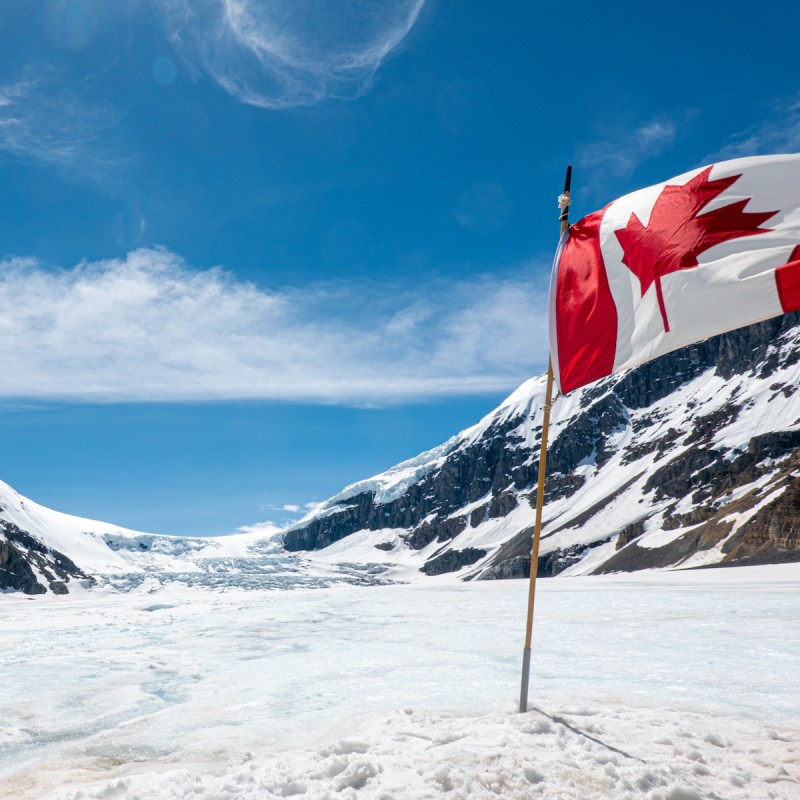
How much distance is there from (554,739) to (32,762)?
5.03 meters

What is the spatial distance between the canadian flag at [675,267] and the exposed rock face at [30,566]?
408 feet

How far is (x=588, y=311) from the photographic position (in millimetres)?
7203

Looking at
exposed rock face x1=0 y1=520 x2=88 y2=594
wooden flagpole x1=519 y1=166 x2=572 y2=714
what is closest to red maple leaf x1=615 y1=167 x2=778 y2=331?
wooden flagpole x1=519 y1=166 x2=572 y2=714

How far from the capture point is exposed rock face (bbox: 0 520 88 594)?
107 meters

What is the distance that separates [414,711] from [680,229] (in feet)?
20.6

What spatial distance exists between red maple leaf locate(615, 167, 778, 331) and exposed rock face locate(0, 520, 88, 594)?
411ft

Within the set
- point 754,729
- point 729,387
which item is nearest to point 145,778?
point 754,729

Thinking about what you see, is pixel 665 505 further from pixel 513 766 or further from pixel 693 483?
pixel 513 766

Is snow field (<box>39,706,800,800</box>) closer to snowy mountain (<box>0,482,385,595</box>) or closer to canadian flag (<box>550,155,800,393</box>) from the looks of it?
canadian flag (<box>550,155,800,393</box>)

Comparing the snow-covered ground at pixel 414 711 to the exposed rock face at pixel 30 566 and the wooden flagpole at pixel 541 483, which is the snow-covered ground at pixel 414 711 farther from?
the exposed rock face at pixel 30 566

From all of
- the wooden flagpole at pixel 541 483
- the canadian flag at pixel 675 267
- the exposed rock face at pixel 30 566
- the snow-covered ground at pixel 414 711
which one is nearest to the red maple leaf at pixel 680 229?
the canadian flag at pixel 675 267

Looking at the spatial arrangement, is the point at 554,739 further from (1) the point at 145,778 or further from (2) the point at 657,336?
(2) the point at 657,336

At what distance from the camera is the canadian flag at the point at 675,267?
6.23 m

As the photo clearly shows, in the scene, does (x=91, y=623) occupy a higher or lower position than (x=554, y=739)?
lower
